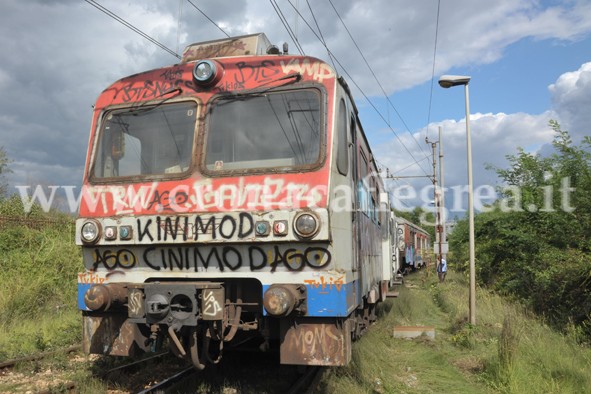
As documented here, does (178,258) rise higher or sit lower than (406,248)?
higher

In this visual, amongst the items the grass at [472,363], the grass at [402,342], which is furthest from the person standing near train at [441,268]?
the grass at [472,363]

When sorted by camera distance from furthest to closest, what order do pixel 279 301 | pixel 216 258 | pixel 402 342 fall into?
pixel 402 342, pixel 216 258, pixel 279 301

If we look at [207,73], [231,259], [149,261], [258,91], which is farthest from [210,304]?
[207,73]

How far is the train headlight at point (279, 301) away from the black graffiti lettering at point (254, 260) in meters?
0.35

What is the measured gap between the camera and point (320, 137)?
438cm

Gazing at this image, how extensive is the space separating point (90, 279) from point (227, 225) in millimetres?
1598

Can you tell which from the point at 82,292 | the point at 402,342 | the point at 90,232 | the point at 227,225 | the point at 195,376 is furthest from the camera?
the point at 402,342

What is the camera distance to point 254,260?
4277 millimetres

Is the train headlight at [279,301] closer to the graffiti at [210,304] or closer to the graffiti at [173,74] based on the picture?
the graffiti at [210,304]

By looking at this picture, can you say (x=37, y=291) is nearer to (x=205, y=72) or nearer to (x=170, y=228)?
(x=170, y=228)

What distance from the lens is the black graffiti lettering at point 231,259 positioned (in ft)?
14.2

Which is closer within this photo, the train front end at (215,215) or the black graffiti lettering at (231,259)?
the train front end at (215,215)

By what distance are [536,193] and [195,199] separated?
433 inches

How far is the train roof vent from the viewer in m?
5.33
